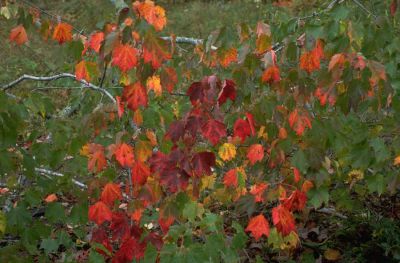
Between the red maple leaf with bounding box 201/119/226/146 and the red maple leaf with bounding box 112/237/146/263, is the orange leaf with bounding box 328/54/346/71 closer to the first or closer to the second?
the red maple leaf with bounding box 201/119/226/146

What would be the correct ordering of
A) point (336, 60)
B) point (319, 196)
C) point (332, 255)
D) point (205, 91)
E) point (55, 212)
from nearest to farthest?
1. point (336, 60)
2. point (205, 91)
3. point (319, 196)
4. point (55, 212)
5. point (332, 255)

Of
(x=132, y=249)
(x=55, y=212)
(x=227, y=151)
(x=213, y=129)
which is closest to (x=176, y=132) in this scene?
(x=213, y=129)

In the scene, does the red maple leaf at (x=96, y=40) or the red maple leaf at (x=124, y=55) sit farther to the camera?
the red maple leaf at (x=96, y=40)

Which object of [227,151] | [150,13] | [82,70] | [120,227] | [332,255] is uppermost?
[150,13]

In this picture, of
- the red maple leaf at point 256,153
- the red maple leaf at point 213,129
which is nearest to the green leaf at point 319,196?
the red maple leaf at point 256,153

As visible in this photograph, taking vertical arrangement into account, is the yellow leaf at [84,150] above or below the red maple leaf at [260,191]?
above

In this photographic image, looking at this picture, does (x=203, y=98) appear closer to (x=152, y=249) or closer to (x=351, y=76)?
(x=351, y=76)

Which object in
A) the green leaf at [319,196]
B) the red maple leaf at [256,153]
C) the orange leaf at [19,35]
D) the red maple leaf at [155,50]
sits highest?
the red maple leaf at [155,50]

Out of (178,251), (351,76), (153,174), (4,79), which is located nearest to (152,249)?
(178,251)

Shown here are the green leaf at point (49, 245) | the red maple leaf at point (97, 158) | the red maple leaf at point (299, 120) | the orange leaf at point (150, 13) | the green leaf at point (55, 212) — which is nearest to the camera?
the red maple leaf at point (299, 120)

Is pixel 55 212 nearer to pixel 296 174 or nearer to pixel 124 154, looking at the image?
pixel 124 154

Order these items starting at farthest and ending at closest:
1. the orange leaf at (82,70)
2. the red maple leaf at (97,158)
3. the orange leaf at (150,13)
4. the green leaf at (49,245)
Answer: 1. the green leaf at (49,245)
2. the orange leaf at (82,70)
3. the red maple leaf at (97,158)
4. the orange leaf at (150,13)

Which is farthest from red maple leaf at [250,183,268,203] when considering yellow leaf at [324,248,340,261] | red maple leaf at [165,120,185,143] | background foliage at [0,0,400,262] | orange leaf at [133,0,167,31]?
yellow leaf at [324,248,340,261]

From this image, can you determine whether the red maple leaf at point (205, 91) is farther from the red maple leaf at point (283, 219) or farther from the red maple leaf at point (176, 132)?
the red maple leaf at point (283, 219)
